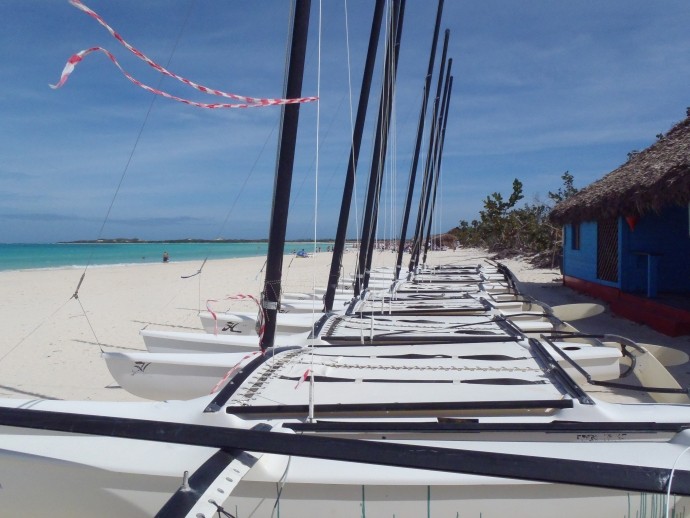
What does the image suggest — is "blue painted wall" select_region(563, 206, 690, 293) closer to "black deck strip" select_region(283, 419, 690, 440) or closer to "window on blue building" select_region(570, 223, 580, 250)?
"window on blue building" select_region(570, 223, 580, 250)

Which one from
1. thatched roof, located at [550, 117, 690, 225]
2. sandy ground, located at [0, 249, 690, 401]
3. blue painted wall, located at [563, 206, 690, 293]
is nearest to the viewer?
sandy ground, located at [0, 249, 690, 401]

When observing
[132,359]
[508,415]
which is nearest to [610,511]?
[508,415]

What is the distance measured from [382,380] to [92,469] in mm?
1708

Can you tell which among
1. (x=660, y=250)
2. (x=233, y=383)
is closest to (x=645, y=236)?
(x=660, y=250)

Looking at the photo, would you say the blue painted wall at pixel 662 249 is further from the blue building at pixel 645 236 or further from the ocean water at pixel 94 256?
the ocean water at pixel 94 256

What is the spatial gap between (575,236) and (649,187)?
622 cm

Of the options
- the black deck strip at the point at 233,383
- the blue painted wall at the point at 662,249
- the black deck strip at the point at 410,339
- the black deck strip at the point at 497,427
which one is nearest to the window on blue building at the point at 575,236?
the blue painted wall at the point at 662,249

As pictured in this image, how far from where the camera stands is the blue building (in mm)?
8039

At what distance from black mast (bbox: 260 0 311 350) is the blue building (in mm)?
5739

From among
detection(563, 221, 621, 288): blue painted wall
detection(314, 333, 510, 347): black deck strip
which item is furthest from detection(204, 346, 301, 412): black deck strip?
detection(563, 221, 621, 288): blue painted wall

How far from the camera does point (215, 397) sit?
2.88 meters

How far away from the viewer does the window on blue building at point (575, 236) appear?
45.8ft

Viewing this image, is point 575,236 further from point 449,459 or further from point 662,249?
point 449,459

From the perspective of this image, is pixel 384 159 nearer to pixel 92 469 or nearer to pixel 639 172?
pixel 639 172
